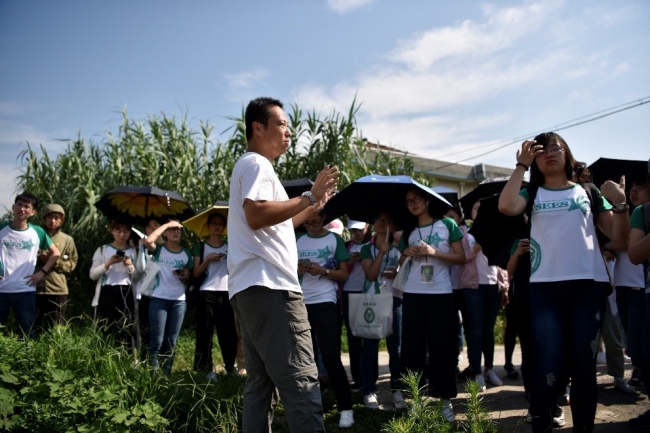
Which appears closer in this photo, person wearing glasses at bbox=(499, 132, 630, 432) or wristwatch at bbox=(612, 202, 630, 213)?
person wearing glasses at bbox=(499, 132, 630, 432)

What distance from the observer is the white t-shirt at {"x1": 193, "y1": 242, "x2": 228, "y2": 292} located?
268 inches

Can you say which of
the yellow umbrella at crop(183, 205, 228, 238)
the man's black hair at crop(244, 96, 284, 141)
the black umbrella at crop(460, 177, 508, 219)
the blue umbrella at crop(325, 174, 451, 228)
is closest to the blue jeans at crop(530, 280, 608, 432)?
the blue umbrella at crop(325, 174, 451, 228)

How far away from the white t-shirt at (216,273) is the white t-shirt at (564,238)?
12.9 feet

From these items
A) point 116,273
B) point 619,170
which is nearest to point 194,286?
point 116,273

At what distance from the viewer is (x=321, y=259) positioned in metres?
5.61

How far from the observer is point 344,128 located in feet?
34.3

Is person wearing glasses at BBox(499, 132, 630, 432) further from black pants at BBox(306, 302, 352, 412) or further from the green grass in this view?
black pants at BBox(306, 302, 352, 412)

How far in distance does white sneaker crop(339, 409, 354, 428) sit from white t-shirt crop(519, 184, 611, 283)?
195 cm

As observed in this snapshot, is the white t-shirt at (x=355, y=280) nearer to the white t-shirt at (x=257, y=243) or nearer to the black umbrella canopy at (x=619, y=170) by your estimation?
the black umbrella canopy at (x=619, y=170)

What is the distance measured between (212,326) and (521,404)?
11.6 feet

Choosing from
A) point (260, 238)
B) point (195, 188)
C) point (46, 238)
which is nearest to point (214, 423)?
point (260, 238)

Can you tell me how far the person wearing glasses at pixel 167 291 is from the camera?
6523 millimetres

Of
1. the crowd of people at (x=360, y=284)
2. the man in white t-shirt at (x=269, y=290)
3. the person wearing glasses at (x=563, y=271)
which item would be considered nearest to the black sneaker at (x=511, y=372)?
the crowd of people at (x=360, y=284)

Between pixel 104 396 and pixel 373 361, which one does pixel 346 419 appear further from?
pixel 104 396
